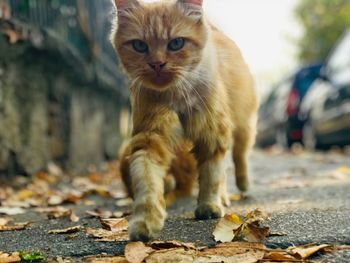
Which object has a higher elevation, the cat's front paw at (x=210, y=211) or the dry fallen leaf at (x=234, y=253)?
the dry fallen leaf at (x=234, y=253)

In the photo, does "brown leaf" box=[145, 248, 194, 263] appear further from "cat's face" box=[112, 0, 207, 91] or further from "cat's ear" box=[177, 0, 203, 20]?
"cat's ear" box=[177, 0, 203, 20]

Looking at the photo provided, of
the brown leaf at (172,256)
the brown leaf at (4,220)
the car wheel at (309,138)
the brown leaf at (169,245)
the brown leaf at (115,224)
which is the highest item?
the brown leaf at (172,256)

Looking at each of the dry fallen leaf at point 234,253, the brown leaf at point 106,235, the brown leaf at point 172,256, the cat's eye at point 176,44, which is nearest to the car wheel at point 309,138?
the cat's eye at point 176,44

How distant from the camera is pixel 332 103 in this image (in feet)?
28.6

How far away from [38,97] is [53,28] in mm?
806

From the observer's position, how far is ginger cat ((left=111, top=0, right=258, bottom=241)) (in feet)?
9.13

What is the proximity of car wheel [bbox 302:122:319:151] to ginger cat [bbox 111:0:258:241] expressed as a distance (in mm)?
6977

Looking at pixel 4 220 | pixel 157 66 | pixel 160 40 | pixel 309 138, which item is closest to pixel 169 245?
pixel 157 66

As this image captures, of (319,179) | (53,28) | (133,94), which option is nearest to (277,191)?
(319,179)

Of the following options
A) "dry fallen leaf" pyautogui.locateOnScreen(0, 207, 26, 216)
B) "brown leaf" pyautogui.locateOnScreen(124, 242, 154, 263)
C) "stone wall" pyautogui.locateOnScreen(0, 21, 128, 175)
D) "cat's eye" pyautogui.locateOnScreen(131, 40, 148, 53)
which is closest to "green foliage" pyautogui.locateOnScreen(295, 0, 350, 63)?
"stone wall" pyautogui.locateOnScreen(0, 21, 128, 175)

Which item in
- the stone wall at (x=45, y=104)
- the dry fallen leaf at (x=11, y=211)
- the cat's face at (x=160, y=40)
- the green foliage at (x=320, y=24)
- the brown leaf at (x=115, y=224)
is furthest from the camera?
the green foliage at (x=320, y=24)

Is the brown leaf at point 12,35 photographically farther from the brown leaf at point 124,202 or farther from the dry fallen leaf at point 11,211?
the brown leaf at point 124,202

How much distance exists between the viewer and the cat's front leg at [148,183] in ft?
7.67

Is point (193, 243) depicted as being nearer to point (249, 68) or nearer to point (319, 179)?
point (249, 68)
